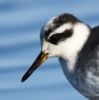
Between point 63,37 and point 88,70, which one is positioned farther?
point 63,37

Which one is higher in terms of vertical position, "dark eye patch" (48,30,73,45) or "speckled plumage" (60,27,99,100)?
"dark eye patch" (48,30,73,45)

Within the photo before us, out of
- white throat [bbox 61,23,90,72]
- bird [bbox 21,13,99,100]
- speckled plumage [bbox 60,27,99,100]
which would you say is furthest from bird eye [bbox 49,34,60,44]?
speckled plumage [bbox 60,27,99,100]

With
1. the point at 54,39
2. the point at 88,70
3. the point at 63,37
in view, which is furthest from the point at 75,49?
the point at 88,70

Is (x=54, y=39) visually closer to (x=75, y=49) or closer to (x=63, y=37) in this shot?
(x=63, y=37)

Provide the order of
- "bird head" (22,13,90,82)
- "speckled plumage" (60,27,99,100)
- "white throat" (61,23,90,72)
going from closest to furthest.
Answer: "speckled plumage" (60,27,99,100) < "bird head" (22,13,90,82) < "white throat" (61,23,90,72)

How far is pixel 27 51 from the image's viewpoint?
1803 cm

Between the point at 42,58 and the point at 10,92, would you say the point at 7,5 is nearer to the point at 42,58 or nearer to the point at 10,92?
the point at 10,92

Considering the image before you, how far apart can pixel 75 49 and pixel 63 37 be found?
288 millimetres

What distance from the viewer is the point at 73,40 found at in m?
14.6

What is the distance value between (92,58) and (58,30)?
0.73 m

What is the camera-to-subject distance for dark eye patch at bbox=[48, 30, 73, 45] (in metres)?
14.4

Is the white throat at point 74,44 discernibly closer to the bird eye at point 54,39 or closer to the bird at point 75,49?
the bird at point 75,49

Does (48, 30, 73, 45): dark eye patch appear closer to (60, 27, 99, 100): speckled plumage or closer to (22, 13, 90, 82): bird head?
(22, 13, 90, 82): bird head

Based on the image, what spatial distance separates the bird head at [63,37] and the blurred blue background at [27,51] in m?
1.63
